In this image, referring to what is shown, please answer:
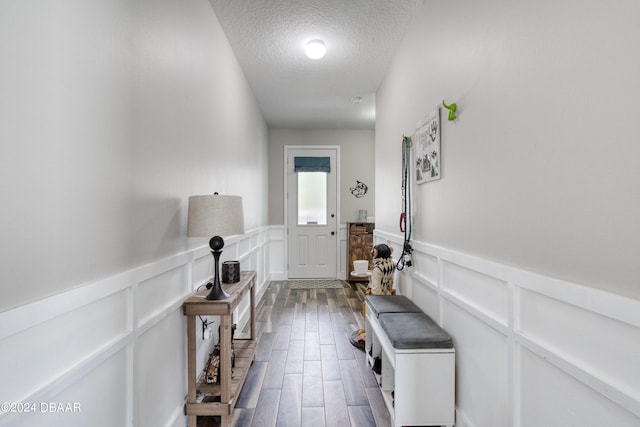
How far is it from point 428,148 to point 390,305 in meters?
1.12

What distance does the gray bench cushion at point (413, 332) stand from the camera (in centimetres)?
166

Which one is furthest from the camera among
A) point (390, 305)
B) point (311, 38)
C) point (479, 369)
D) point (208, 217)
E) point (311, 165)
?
point (311, 165)

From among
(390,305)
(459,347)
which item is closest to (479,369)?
(459,347)

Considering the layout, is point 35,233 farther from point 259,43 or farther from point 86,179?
point 259,43

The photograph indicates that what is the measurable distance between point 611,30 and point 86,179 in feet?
5.09

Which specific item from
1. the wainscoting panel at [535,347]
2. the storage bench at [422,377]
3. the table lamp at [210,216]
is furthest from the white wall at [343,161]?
the storage bench at [422,377]

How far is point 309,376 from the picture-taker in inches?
93.3

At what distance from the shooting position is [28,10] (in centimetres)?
79

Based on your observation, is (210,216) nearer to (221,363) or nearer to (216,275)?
(216,275)

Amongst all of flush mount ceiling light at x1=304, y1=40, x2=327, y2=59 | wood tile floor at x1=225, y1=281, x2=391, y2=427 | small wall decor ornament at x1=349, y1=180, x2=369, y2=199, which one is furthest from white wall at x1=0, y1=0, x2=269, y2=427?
small wall decor ornament at x1=349, y1=180, x2=369, y2=199

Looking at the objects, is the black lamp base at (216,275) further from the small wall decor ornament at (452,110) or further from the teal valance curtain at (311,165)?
the teal valance curtain at (311,165)

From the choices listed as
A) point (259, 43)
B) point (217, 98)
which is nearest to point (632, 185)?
point (217, 98)

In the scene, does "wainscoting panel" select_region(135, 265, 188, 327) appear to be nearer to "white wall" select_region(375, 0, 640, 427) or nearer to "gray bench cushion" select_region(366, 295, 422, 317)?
"gray bench cushion" select_region(366, 295, 422, 317)

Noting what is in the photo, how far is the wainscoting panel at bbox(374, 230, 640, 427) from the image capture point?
0.81m
